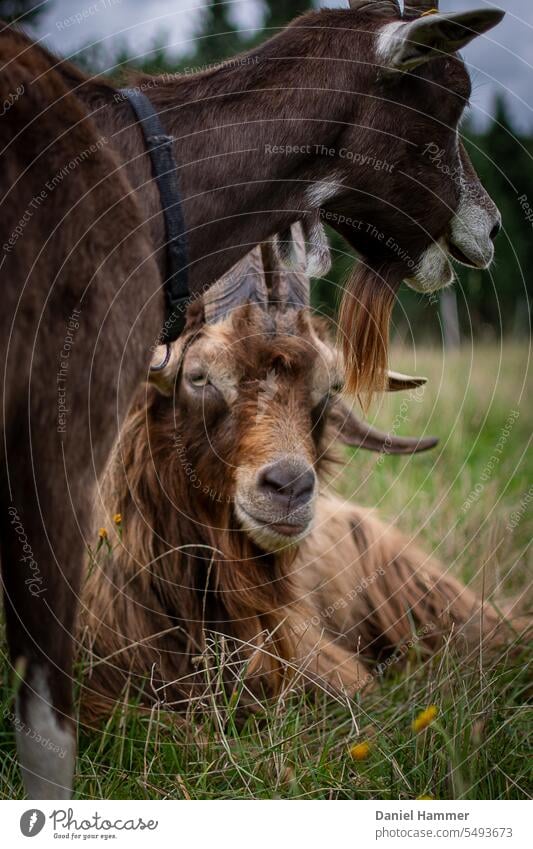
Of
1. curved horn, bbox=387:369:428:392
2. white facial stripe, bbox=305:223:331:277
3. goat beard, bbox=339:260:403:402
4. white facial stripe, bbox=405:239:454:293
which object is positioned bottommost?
curved horn, bbox=387:369:428:392

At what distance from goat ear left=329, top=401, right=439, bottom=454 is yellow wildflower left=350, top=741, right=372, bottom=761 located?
1.79m

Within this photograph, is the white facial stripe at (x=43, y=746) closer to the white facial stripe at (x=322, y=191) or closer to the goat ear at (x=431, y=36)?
the white facial stripe at (x=322, y=191)

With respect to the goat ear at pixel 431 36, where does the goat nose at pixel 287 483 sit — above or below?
below

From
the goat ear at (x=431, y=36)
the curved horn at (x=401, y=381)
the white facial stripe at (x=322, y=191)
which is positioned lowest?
the curved horn at (x=401, y=381)

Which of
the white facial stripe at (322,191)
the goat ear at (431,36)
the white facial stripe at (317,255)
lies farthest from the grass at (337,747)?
the goat ear at (431,36)

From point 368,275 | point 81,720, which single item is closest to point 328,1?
point 368,275

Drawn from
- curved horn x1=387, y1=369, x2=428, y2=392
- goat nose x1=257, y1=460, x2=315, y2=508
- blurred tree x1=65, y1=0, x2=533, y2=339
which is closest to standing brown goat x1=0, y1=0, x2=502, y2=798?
goat nose x1=257, y1=460, x2=315, y2=508

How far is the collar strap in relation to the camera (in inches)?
102

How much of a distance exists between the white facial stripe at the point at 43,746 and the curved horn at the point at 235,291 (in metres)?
1.81

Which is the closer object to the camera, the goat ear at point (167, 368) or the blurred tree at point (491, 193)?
the goat ear at point (167, 368)

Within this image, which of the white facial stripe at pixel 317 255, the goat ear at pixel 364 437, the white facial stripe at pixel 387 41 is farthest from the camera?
the goat ear at pixel 364 437

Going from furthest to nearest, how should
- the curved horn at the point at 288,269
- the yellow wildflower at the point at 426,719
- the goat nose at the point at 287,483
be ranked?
the goat nose at the point at 287,483 < the curved horn at the point at 288,269 < the yellow wildflower at the point at 426,719

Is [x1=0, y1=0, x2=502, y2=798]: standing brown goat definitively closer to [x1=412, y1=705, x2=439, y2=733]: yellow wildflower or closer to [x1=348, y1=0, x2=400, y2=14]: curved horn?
[x1=348, y1=0, x2=400, y2=14]: curved horn

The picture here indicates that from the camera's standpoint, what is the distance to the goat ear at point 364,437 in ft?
15.0
